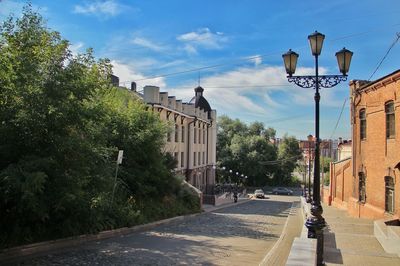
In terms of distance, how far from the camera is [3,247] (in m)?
9.73

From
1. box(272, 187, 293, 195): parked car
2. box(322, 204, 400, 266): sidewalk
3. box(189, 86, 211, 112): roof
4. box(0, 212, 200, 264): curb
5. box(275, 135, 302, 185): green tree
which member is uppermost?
box(189, 86, 211, 112): roof

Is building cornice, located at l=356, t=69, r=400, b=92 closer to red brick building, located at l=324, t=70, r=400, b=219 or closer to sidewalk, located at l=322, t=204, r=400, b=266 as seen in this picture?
red brick building, located at l=324, t=70, r=400, b=219

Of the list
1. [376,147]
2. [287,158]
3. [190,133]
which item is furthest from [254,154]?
[376,147]

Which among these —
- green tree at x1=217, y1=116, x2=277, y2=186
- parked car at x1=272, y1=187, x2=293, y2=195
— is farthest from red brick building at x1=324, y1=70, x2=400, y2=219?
green tree at x1=217, y1=116, x2=277, y2=186

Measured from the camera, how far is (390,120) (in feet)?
68.7

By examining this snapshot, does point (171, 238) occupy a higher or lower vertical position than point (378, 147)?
lower

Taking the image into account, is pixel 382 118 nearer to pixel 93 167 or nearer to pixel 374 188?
pixel 374 188

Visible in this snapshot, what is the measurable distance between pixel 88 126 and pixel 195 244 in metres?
4.77

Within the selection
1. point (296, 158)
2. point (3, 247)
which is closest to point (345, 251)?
point (3, 247)

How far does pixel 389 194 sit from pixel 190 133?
26.8m

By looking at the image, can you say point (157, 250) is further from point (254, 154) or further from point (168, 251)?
point (254, 154)

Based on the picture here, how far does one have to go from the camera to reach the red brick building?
19.9 m

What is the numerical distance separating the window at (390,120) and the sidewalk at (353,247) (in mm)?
4362

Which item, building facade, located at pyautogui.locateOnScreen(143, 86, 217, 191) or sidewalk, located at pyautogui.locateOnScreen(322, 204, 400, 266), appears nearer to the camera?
sidewalk, located at pyautogui.locateOnScreen(322, 204, 400, 266)
